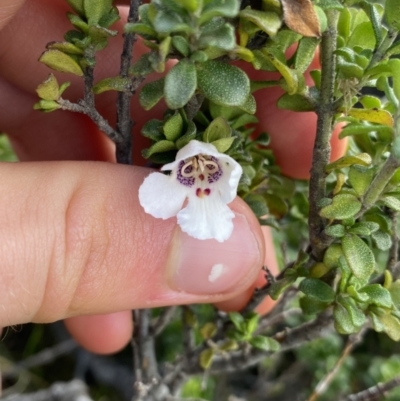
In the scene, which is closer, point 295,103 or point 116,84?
point 116,84

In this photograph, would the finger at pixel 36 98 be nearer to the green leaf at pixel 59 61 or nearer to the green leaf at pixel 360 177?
the green leaf at pixel 59 61

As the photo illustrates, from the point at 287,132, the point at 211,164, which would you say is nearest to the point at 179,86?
the point at 211,164

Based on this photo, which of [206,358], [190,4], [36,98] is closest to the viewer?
[190,4]

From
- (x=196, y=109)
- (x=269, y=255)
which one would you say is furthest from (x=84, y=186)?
(x=269, y=255)

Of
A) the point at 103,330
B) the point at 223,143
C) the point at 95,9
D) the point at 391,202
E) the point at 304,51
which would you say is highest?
the point at 95,9

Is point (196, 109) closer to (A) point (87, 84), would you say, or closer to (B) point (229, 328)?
(A) point (87, 84)

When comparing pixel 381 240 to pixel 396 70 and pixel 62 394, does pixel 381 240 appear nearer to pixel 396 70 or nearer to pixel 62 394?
pixel 396 70
